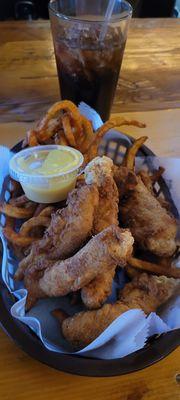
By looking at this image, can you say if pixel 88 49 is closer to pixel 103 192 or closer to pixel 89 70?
pixel 89 70

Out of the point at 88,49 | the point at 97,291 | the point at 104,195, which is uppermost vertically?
the point at 88,49

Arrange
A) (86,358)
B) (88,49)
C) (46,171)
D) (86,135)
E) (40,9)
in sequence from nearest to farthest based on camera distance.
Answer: (86,358)
(46,171)
(86,135)
(88,49)
(40,9)

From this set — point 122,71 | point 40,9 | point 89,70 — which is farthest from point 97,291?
point 40,9

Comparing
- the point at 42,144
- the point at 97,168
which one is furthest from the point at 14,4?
the point at 97,168

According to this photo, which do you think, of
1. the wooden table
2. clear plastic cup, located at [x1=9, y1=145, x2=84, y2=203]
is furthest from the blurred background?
clear plastic cup, located at [x1=9, y1=145, x2=84, y2=203]

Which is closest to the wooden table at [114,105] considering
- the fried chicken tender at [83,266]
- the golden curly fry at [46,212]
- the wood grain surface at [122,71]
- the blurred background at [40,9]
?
the wood grain surface at [122,71]

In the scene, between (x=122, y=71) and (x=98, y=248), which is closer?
(x=98, y=248)

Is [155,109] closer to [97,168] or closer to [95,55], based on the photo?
[95,55]
